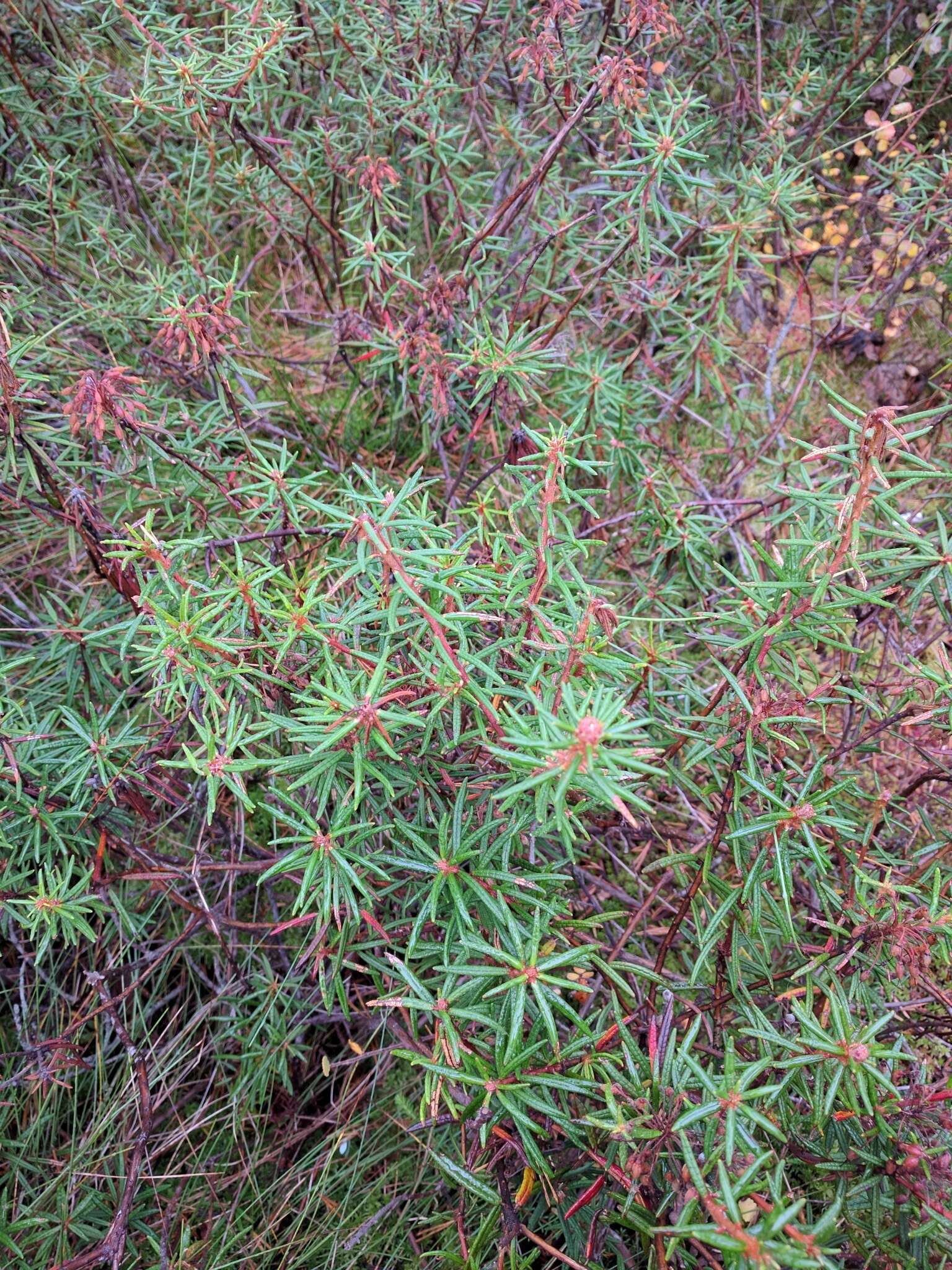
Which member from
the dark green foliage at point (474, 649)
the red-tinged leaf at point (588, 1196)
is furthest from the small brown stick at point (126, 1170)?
the red-tinged leaf at point (588, 1196)

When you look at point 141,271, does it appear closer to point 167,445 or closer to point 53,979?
point 167,445

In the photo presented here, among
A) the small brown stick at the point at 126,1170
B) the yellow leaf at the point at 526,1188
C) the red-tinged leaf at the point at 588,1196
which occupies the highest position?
the red-tinged leaf at the point at 588,1196

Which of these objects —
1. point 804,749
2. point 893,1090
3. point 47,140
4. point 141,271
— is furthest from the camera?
point 47,140

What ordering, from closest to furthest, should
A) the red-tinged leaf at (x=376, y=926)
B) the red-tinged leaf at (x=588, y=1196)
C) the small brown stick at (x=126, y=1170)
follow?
1. the red-tinged leaf at (x=588, y=1196)
2. the red-tinged leaf at (x=376, y=926)
3. the small brown stick at (x=126, y=1170)

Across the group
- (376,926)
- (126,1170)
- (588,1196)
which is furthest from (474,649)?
(126,1170)

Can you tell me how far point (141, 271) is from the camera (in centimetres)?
265

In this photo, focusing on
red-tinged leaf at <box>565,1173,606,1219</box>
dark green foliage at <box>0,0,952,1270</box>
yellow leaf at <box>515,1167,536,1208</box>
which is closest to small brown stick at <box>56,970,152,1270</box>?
dark green foliage at <box>0,0,952,1270</box>

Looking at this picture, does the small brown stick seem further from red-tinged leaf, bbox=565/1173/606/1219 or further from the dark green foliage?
red-tinged leaf, bbox=565/1173/606/1219

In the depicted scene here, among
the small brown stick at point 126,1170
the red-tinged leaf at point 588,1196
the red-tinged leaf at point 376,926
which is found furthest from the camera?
the small brown stick at point 126,1170

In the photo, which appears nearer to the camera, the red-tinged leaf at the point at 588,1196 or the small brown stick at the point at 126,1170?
the red-tinged leaf at the point at 588,1196

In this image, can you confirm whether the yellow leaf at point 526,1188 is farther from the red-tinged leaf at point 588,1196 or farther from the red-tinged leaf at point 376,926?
the red-tinged leaf at point 376,926

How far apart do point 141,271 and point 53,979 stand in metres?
2.01

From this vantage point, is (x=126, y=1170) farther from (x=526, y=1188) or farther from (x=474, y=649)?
(x=474, y=649)

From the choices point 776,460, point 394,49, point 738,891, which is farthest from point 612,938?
point 394,49
